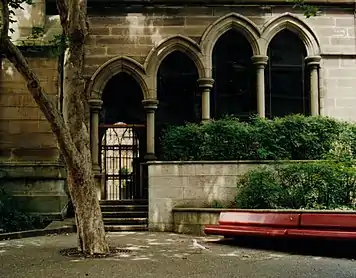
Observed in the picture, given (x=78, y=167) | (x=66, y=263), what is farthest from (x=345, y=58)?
(x=66, y=263)

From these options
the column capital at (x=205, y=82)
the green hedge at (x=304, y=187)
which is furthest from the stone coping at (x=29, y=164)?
the green hedge at (x=304, y=187)

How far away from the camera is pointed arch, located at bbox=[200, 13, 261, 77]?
14008mm

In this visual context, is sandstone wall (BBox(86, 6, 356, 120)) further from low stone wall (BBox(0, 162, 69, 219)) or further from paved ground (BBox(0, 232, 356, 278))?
paved ground (BBox(0, 232, 356, 278))

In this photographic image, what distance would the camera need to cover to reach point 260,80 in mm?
14117

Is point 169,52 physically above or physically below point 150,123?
above

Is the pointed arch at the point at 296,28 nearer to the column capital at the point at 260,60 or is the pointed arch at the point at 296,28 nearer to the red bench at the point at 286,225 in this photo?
the column capital at the point at 260,60

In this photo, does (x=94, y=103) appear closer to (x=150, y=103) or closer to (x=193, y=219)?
(x=150, y=103)

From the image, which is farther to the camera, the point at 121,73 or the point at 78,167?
the point at 121,73

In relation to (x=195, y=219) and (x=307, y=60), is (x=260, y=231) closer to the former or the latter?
(x=195, y=219)

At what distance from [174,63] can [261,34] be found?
Answer: 10.5ft

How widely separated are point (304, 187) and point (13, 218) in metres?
6.13

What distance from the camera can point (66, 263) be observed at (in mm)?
6809

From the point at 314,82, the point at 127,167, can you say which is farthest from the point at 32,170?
the point at 314,82

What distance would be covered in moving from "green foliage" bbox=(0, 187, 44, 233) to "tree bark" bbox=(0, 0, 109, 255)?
11.7ft
